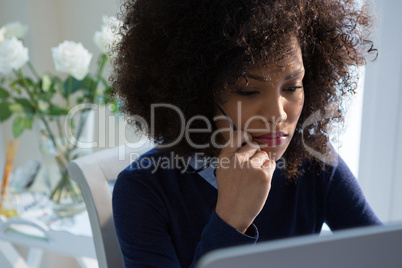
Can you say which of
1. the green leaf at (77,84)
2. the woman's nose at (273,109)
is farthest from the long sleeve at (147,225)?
the green leaf at (77,84)

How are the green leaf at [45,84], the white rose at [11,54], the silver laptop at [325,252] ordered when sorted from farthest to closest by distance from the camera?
the green leaf at [45,84] < the white rose at [11,54] < the silver laptop at [325,252]

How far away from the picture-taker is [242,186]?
2.31 ft

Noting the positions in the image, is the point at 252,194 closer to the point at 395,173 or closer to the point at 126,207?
the point at 126,207

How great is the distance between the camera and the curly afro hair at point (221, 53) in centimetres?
69

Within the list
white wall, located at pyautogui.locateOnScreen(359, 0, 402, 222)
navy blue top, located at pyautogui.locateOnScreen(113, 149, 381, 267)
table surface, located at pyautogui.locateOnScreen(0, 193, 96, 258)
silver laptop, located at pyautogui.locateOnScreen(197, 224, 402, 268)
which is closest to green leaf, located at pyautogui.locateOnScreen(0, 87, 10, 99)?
table surface, located at pyautogui.locateOnScreen(0, 193, 96, 258)

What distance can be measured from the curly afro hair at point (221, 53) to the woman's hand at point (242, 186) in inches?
4.7

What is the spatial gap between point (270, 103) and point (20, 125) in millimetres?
959

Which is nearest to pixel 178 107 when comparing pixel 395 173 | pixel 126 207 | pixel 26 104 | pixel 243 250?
pixel 126 207

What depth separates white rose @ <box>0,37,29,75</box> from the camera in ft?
3.90

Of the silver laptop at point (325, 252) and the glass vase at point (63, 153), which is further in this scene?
the glass vase at point (63, 153)

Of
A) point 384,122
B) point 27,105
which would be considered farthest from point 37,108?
point 384,122

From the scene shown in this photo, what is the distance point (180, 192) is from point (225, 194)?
6.8 inches

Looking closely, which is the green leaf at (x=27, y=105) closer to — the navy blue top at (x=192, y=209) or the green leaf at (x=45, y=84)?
the green leaf at (x=45, y=84)

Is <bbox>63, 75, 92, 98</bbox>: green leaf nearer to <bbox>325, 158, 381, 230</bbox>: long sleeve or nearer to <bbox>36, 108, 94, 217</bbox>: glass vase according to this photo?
<bbox>36, 108, 94, 217</bbox>: glass vase
